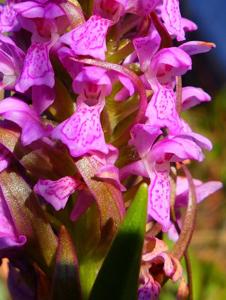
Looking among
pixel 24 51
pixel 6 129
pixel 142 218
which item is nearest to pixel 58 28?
pixel 24 51

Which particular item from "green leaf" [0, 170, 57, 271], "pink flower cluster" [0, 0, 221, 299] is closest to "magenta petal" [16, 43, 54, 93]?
"pink flower cluster" [0, 0, 221, 299]

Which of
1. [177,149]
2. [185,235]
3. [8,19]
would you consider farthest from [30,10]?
[185,235]

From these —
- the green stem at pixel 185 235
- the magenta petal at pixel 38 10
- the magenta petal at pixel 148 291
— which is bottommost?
the magenta petal at pixel 148 291

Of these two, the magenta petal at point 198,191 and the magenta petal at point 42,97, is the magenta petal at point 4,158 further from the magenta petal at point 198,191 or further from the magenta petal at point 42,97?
the magenta petal at point 198,191

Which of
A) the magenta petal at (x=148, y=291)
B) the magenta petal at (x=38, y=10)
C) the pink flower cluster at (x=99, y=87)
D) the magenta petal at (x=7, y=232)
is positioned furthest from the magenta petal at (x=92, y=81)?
the magenta petal at (x=148, y=291)

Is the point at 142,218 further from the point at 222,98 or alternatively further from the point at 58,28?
the point at 222,98

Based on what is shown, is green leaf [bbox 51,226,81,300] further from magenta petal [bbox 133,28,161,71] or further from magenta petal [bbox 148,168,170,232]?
magenta petal [bbox 133,28,161,71]
